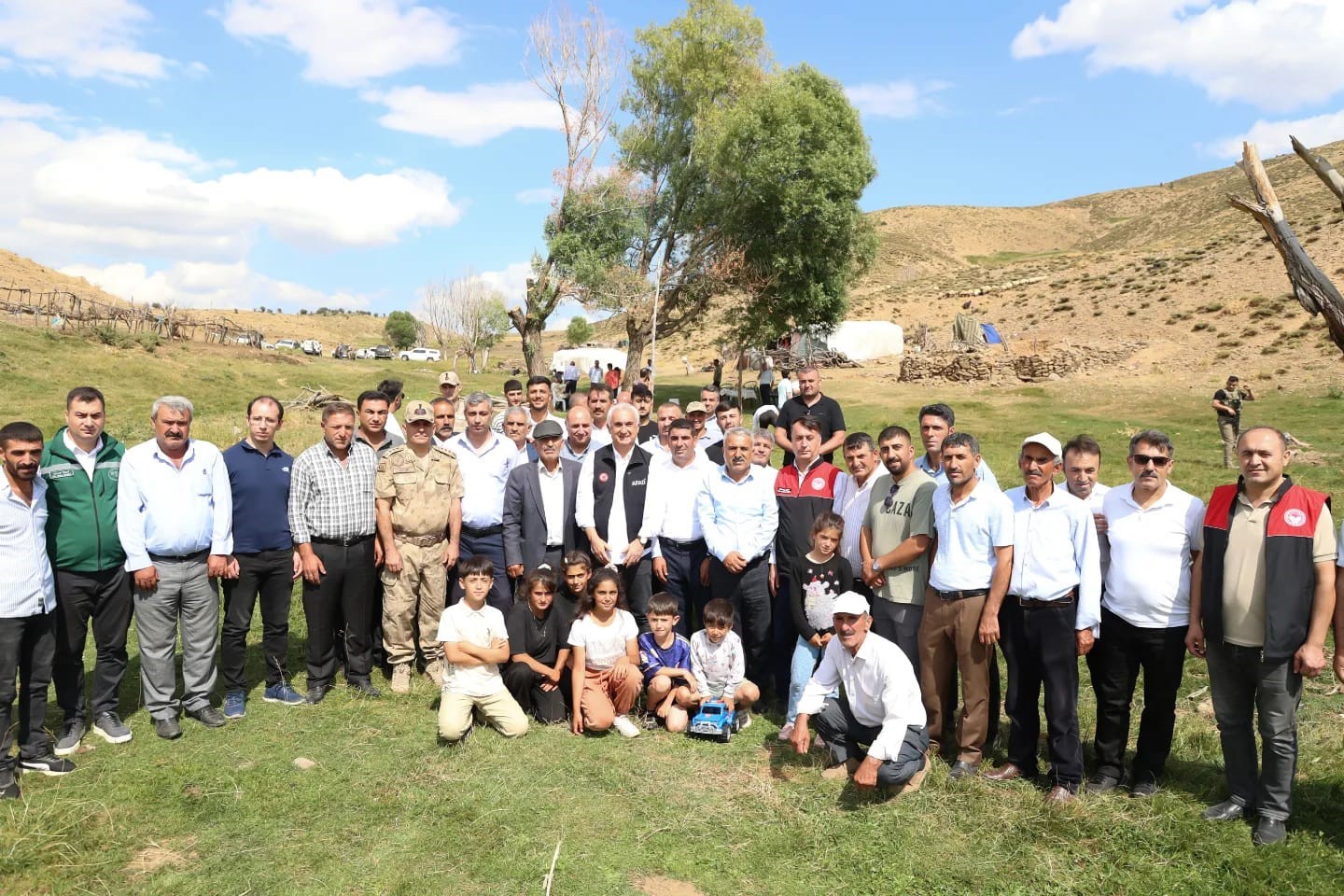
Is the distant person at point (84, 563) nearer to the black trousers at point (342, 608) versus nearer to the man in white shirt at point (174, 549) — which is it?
the man in white shirt at point (174, 549)

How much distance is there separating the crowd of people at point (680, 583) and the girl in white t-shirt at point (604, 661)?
0.7 inches

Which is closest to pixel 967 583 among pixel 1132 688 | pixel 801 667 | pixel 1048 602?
pixel 1048 602

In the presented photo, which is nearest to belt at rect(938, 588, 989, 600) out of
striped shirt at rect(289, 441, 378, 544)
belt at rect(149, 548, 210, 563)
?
striped shirt at rect(289, 441, 378, 544)

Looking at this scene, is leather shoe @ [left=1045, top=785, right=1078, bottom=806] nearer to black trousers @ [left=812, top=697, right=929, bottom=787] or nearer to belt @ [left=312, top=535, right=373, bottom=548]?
black trousers @ [left=812, top=697, right=929, bottom=787]

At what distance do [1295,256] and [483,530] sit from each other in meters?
5.37

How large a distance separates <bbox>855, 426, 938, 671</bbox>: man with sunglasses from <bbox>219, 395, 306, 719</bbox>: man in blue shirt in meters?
3.76

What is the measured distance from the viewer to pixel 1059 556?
4.35m

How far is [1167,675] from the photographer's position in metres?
4.27

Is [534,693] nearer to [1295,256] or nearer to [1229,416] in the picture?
[1295,256]

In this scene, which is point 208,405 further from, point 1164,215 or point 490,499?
point 1164,215

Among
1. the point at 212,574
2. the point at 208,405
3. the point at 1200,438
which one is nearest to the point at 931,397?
the point at 1200,438

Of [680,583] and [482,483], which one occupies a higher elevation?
[482,483]

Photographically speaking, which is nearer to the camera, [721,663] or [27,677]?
[27,677]

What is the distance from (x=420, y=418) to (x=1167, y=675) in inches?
185
